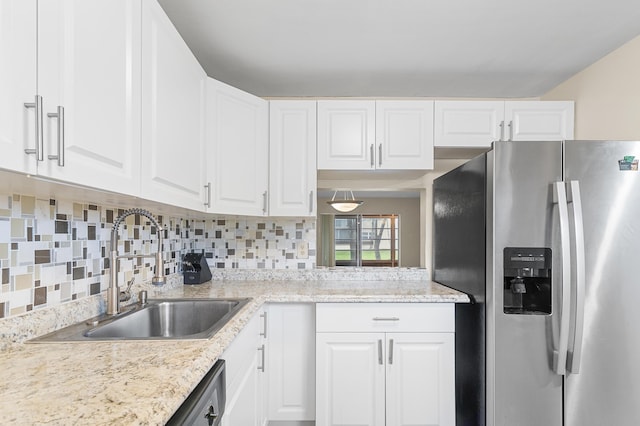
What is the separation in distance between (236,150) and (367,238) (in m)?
6.20

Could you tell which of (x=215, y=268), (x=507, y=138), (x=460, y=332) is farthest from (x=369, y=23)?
(x=215, y=268)

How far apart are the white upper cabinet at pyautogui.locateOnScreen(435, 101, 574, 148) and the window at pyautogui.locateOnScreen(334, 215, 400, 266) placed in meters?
5.59

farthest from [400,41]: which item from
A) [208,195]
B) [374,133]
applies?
[208,195]

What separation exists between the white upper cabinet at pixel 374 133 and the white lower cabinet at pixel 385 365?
0.97 meters

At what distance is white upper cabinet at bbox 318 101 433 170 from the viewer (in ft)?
7.84

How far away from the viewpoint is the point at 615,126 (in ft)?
6.86

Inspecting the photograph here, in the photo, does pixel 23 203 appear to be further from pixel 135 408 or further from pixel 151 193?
pixel 135 408

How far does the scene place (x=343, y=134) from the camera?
2.40 meters

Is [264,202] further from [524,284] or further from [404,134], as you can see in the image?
[524,284]

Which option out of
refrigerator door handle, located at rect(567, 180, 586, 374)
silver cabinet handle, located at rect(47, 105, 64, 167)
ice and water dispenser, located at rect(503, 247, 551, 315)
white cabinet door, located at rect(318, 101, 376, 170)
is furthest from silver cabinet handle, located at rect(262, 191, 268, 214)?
refrigerator door handle, located at rect(567, 180, 586, 374)

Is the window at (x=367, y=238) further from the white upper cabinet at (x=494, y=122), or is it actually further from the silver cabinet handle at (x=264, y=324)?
the silver cabinet handle at (x=264, y=324)

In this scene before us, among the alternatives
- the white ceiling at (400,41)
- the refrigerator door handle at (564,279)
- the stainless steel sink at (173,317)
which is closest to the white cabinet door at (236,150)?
the white ceiling at (400,41)

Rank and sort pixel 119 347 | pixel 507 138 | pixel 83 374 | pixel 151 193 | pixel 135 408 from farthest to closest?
pixel 507 138, pixel 151 193, pixel 119 347, pixel 83 374, pixel 135 408

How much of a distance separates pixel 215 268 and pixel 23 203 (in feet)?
5.13
